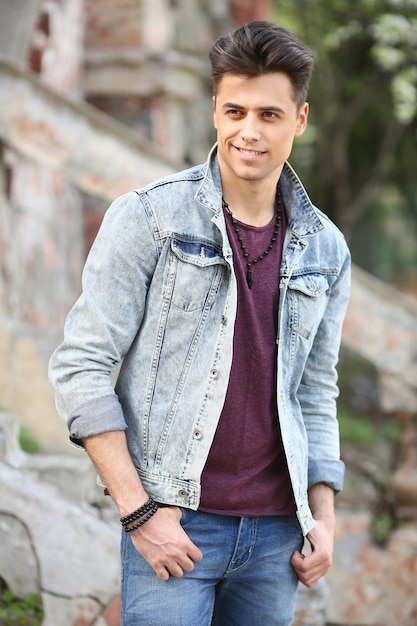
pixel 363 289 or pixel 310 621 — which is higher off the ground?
pixel 363 289

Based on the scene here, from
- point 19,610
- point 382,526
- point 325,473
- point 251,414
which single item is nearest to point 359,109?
point 382,526

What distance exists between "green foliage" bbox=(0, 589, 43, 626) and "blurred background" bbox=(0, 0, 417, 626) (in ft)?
4.04

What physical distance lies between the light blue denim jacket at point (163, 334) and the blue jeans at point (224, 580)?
106 mm

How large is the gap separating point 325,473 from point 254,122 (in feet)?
3.42

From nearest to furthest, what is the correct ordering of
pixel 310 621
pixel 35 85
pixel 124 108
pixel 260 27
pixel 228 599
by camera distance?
pixel 260 27, pixel 228 599, pixel 310 621, pixel 35 85, pixel 124 108

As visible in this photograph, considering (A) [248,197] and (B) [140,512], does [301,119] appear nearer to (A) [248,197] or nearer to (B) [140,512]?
(A) [248,197]

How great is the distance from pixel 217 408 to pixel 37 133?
3.22 m

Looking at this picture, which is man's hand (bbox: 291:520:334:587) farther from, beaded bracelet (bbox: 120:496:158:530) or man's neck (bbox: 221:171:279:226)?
man's neck (bbox: 221:171:279:226)

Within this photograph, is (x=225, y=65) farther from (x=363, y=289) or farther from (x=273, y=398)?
(x=363, y=289)

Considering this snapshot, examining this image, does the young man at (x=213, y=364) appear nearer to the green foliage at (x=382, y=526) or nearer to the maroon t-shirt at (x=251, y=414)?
the maroon t-shirt at (x=251, y=414)

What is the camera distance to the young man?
222 centimetres

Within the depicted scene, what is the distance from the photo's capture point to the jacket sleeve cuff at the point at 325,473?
8.69 feet

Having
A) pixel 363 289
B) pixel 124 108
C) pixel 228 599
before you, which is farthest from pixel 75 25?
pixel 228 599

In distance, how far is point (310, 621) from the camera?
142 inches
